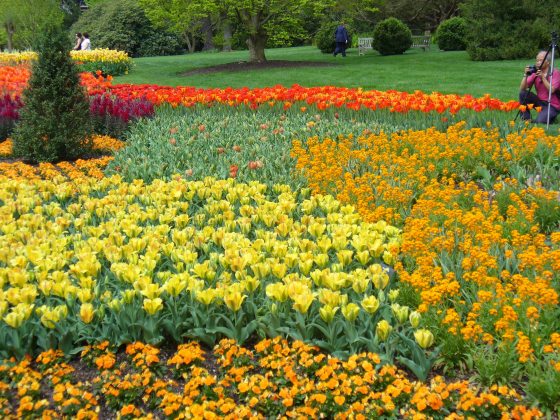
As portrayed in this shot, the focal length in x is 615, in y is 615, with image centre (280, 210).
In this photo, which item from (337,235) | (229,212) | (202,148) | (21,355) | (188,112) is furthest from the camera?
(188,112)

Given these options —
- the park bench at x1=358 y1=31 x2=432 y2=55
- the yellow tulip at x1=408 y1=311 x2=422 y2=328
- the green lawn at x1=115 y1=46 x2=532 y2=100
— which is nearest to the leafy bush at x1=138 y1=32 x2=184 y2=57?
the park bench at x1=358 y1=31 x2=432 y2=55

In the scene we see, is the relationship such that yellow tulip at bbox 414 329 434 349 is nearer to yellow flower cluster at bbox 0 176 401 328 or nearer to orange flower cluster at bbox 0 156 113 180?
yellow flower cluster at bbox 0 176 401 328

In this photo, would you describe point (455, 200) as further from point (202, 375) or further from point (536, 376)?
point (202, 375)

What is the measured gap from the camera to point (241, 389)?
306 cm

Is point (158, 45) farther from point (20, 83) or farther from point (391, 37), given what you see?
point (20, 83)

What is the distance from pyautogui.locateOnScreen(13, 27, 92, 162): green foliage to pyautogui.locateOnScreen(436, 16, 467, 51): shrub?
72.8 ft

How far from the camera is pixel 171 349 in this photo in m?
3.65

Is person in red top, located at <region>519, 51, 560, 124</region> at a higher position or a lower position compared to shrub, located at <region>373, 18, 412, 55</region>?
lower

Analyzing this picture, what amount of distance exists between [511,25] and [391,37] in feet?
20.7

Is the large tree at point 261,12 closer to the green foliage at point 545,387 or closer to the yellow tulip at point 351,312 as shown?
the yellow tulip at point 351,312

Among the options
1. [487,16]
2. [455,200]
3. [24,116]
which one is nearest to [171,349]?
[455,200]

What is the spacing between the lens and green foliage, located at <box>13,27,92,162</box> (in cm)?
817

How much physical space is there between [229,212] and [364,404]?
2.55 m

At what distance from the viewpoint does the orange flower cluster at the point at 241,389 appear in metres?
2.91
